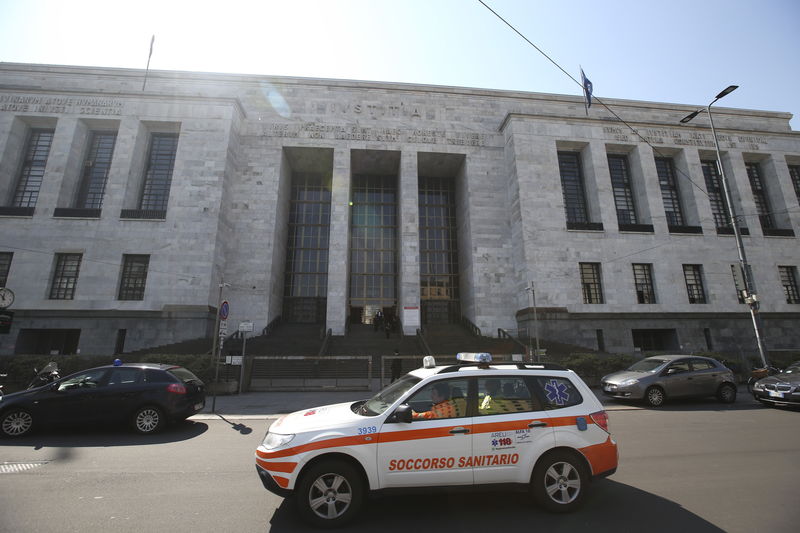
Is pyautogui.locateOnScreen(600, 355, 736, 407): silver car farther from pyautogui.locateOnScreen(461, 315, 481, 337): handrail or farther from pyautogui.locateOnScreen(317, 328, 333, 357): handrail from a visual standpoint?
pyautogui.locateOnScreen(317, 328, 333, 357): handrail

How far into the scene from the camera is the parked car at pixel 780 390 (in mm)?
10453

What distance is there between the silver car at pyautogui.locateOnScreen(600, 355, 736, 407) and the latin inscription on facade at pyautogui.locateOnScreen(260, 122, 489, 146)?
73.1ft

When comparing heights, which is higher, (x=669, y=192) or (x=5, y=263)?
(x=669, y=192)

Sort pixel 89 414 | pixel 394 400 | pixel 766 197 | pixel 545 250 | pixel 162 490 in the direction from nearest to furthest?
pixel 394 400 → pixel 162 490 → pixel 89 414 → pixel 545 250 → pixel 766 197

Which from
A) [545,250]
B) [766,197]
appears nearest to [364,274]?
[545,250]

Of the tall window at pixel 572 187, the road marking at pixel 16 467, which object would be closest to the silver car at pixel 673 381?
the road marking at pixel 16 467

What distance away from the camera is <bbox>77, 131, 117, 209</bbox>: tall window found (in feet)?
Result: 83.7

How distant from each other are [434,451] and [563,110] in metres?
34.6

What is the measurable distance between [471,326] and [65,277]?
27.2 metres

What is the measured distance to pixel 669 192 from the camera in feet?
95.9

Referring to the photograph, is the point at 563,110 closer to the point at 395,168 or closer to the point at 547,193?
the point at 547,193

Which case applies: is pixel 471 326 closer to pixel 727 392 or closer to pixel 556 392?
pixel 727 392

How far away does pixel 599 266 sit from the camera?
84.4ft

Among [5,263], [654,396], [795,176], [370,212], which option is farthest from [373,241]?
[795,176]
